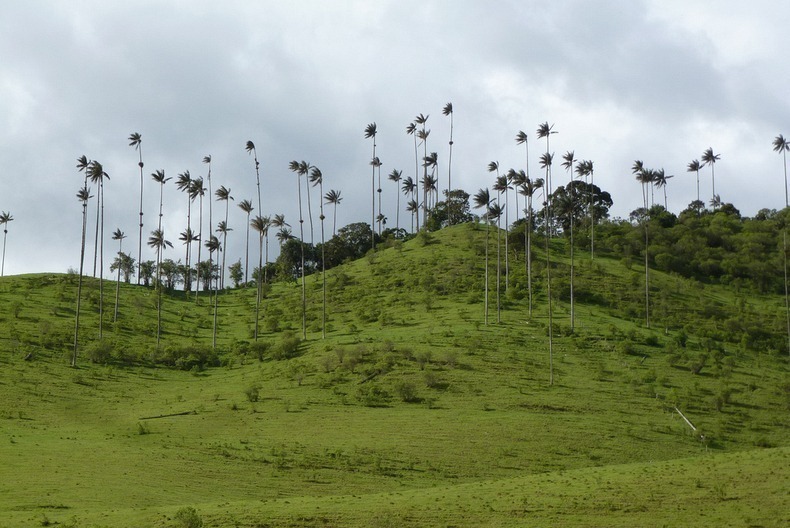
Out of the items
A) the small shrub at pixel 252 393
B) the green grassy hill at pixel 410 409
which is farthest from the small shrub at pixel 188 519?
the small shrub at pixel 252 393

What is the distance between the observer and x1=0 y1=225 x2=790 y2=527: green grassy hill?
48.8 m

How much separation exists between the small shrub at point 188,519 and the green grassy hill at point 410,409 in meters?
0.15

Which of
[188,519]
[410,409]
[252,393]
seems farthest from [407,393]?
[188,519]

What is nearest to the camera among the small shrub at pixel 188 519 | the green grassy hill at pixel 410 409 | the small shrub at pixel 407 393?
the small shrub at pixel 188 519

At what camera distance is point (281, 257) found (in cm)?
17012

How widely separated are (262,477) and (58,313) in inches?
2578

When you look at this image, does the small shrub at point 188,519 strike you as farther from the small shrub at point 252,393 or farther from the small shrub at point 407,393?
the small shrub at point 407,393

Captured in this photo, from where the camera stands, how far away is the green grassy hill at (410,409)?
48812 millimetres

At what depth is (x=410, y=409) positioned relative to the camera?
239 feet

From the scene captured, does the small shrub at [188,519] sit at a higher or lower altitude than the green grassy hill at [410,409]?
lower

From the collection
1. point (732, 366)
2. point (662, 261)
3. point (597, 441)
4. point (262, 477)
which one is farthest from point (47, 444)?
point (662, 261)

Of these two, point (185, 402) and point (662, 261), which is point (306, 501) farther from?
point (662, 261)

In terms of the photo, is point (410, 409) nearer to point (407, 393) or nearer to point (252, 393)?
point (407, 393)

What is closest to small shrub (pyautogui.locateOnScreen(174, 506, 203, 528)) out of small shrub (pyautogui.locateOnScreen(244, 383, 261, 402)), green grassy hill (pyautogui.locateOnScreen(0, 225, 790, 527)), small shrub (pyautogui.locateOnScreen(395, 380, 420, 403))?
green grassy hill (pyautogui.locateOnScreen(0, 225, 790, 527))
